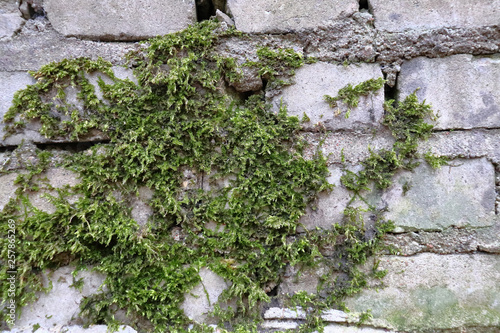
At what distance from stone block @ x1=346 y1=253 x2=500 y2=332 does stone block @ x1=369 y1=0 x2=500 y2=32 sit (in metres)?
0.98

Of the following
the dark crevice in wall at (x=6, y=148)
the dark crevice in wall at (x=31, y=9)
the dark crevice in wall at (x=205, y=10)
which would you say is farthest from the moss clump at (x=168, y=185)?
the dark crevice in wall at (x=31, y=9)

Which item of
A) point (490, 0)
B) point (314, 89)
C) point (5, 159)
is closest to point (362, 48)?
point (314, 89)

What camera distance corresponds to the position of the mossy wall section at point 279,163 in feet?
3.56

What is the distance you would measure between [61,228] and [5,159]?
39 centimetres

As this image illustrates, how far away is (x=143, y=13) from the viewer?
1225 mm

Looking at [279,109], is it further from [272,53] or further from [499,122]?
[499,122]

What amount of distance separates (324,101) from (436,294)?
89 cm

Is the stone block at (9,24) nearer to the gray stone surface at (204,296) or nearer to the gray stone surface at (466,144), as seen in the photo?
the gray stone surface at (204,296)

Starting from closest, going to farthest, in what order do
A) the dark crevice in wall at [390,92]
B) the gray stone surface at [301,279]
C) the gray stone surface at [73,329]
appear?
the gray stone surface at [73,329], the gray stone surface at [301,279], the dark crevice in wall at [390,92]

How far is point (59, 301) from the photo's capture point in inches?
42.8

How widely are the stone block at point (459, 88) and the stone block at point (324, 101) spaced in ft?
0.53

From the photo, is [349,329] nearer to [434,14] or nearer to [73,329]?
[73,329]

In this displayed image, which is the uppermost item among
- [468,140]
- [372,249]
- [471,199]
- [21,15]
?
[21,15]

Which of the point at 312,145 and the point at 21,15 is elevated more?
the point at 21,15
